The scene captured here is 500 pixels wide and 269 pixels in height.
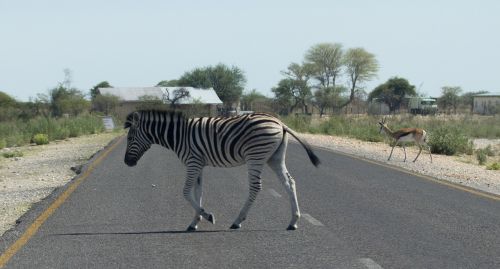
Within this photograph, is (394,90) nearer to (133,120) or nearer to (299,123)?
(299,123)

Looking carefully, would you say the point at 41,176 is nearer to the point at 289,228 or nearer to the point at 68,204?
the point at 68,204

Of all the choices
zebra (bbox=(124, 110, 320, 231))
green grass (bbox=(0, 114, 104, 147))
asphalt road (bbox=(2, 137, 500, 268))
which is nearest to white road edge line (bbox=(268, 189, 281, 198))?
asphalt road (bbox=(2, 137, 500, 268))

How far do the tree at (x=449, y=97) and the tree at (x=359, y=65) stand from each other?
1043 centimetres

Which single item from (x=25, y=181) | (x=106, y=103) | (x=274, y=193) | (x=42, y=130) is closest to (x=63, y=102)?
(x=106, y=103)

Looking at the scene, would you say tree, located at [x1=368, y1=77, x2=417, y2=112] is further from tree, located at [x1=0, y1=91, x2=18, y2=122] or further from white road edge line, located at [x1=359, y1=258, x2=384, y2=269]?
white road edge line, located at [x1=359, y1=258, x2=384, y2=269]

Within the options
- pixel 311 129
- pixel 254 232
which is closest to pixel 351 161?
pixel 254 232

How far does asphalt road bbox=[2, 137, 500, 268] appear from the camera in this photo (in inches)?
319

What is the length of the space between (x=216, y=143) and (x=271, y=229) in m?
1.42

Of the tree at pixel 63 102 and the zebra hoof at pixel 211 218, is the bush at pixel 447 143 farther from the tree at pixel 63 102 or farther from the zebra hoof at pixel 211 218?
the tree at pixel 63 102

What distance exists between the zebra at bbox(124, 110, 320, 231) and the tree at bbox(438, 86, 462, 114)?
8438 centimetres

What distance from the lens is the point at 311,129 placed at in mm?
49438

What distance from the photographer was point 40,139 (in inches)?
1610

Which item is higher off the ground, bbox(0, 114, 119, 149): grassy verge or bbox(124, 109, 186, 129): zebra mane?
bbox(124, 109, 186, 129): zebra mane

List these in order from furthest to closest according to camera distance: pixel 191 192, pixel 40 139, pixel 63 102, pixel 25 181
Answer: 1. pixel 63 102
2. pixel 40 139
3. pixel 25 181
4. pixel 191 192
